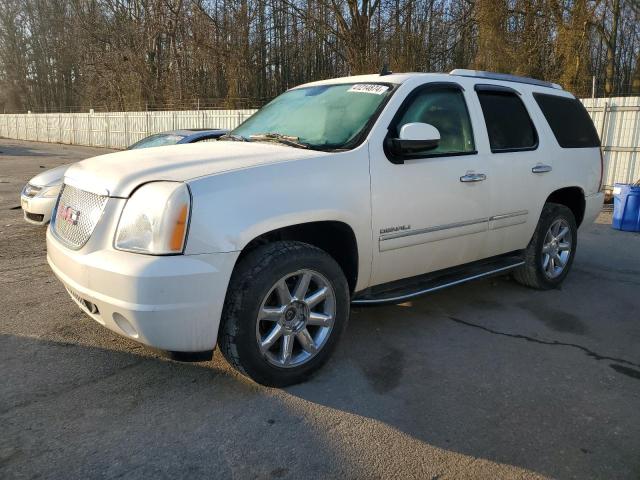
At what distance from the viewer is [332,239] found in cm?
362

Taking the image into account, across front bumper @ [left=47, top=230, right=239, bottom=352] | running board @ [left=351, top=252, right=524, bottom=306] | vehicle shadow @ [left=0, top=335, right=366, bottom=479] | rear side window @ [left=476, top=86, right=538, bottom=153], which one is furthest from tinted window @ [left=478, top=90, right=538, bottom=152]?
vehicle shadow @ [left=0, top=335, right=366, bottom=479]

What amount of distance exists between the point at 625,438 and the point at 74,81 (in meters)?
54.2

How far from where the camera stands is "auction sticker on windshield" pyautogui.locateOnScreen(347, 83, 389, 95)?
3.94 meters

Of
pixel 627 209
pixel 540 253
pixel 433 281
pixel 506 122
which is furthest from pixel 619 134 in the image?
pixel 433 281

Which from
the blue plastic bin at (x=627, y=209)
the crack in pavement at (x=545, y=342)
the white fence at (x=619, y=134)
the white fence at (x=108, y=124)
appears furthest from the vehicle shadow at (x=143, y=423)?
the white fence at (x=108, y=124)

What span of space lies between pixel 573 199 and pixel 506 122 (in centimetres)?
153

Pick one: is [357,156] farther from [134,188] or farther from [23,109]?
[23,109]

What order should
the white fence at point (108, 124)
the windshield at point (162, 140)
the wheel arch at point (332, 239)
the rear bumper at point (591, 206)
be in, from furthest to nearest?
the white fence at point (108, 124)
the windshield at point (162, 140)
the rear bumper at point (591, 206)
the wheel arch at point (332, 239)

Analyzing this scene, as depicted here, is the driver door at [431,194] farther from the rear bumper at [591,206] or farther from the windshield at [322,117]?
the rear bumper at [591,206]

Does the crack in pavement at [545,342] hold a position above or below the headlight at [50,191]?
below

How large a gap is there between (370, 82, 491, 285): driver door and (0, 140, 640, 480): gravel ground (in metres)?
0.64

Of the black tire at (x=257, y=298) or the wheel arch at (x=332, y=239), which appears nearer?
the black tire at (x=257, y=298)

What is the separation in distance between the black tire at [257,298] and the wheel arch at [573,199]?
316 cm

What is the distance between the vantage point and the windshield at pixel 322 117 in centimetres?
372
